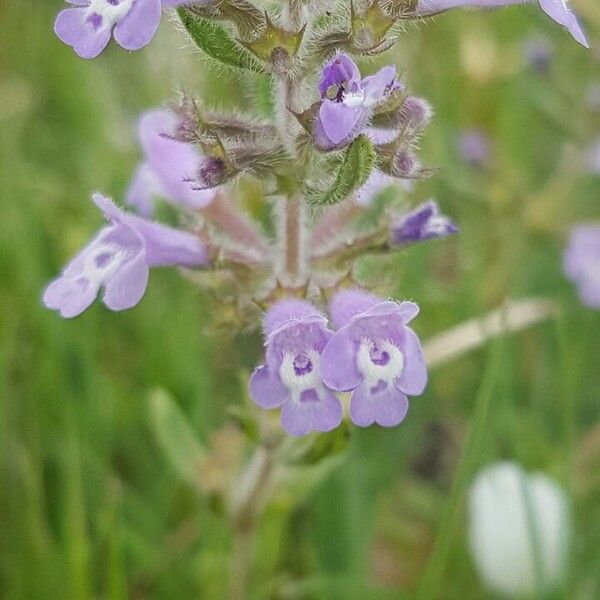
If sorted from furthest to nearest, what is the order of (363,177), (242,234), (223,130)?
(242,234), (223,130), (363,177)

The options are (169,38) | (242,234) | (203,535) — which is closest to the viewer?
(242,234)

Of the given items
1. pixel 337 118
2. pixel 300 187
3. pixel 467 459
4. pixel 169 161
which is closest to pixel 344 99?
pixel 337 118

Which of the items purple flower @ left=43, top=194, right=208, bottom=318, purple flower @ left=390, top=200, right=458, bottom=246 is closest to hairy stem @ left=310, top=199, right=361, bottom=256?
purple flower @ left=390, top=200, right=458, bottom=246

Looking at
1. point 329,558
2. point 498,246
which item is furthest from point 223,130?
point 498,246

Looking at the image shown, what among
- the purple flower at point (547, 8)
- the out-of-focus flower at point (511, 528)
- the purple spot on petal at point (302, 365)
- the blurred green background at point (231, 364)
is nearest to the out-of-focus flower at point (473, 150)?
the blurred green background at point (231, 364)

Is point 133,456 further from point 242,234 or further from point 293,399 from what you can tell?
point 293,399

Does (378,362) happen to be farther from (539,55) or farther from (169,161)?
(539,55)
